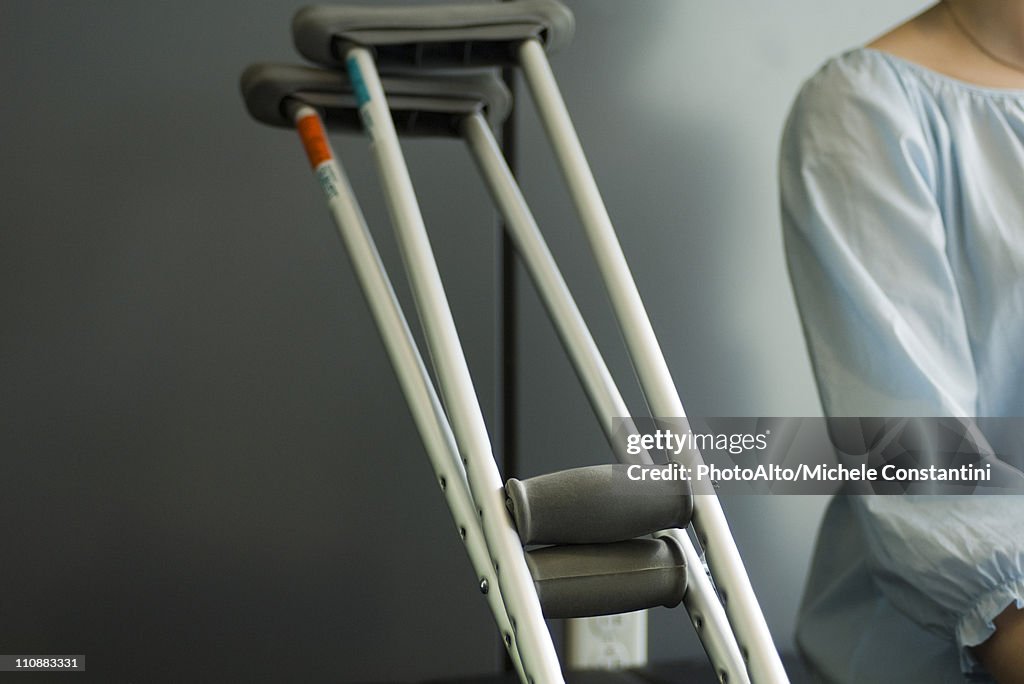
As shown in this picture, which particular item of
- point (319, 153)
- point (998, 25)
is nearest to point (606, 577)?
point (319, 153)

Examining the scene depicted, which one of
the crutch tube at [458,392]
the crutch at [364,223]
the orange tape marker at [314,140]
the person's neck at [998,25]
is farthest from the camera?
the person's neck at [998,25]

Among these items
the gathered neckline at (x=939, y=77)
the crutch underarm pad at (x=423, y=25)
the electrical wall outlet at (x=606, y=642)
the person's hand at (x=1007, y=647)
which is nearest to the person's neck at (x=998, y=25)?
the gathered neckline at (x=939, y=77)

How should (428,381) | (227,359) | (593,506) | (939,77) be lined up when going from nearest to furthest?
(593,506) → (428,381) → (939,77) → (227,359)

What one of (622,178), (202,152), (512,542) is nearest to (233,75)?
(202,152)

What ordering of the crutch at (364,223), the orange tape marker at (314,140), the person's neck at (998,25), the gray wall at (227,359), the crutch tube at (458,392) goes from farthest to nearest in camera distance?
the gray wall at (227,359), the person's neck at (998,25), the orange tape marker at (314,140), the crutch at (364,223), the crutch tube at (458,392)

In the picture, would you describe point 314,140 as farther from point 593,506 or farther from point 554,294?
point 593,506

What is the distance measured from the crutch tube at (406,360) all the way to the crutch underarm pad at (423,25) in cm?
8

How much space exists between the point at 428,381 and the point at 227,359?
425 mm

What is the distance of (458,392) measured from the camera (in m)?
0.77

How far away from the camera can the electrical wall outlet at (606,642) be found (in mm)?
1213

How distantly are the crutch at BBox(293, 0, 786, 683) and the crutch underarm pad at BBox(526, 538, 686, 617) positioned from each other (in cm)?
4

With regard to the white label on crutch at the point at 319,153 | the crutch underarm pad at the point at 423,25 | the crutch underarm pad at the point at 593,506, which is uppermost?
the crutch underarm pad at the point at 423,25

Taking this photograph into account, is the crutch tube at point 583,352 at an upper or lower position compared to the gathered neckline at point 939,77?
lower

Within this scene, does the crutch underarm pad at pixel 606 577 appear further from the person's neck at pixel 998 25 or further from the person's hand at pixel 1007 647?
the person's neck at pixel 998 25
